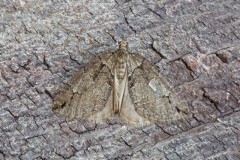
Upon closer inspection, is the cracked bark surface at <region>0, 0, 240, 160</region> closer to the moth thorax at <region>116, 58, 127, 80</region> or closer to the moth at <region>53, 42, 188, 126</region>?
the moth at <region>53, 42, 188, 126</region>

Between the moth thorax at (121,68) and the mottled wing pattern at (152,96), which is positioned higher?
the moth thorax at (121,68)

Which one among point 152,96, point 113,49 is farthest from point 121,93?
point 113,49

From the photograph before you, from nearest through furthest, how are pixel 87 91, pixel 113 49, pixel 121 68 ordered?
1. pixel 113 49
2. pixel 87 91
3. pixel 121 68

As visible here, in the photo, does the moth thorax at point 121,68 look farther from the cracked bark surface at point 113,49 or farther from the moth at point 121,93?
the cracked bark surface at point 113,49

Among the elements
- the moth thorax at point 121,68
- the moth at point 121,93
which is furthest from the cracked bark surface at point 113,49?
the moth thorax at point 121,68

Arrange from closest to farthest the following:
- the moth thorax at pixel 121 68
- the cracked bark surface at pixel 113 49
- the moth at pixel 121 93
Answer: the cracked bark surface at pixel 113 49, the moth at pixel 121 93, the moth thorax at pixel 121 68

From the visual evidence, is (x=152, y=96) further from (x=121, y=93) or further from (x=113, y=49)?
(x=113, y=49)
